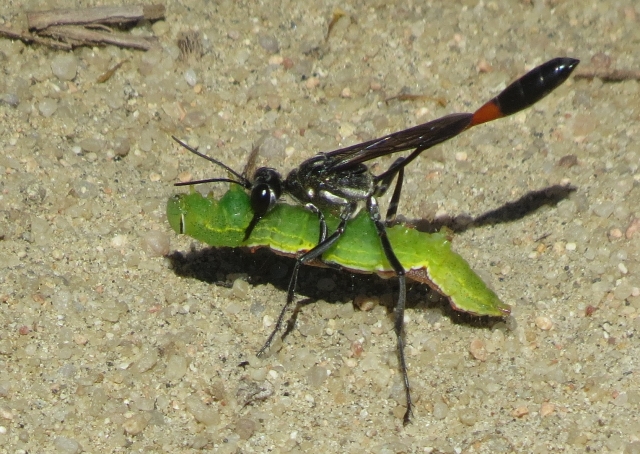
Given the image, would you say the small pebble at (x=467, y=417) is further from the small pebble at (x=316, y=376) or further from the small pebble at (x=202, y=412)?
the small pebble at (x=202, y=412)

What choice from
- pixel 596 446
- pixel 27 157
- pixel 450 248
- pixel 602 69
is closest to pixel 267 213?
pixel 450 248

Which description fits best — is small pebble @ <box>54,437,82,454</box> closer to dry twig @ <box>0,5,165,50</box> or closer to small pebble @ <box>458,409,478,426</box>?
small pebble @ <box>458,409,478,426</box>

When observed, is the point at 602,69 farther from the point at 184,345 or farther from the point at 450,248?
the point at 184,345

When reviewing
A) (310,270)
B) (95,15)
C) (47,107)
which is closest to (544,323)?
(310,270)

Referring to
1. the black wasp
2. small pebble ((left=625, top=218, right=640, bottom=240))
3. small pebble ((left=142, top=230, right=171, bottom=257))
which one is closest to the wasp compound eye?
the black wasp

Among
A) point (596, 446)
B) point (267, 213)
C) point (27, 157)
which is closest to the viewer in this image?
point (596, 446)

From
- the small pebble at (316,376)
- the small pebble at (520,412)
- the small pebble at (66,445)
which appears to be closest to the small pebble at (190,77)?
the small pebble at (316,376)

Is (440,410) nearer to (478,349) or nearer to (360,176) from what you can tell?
(478,349)
